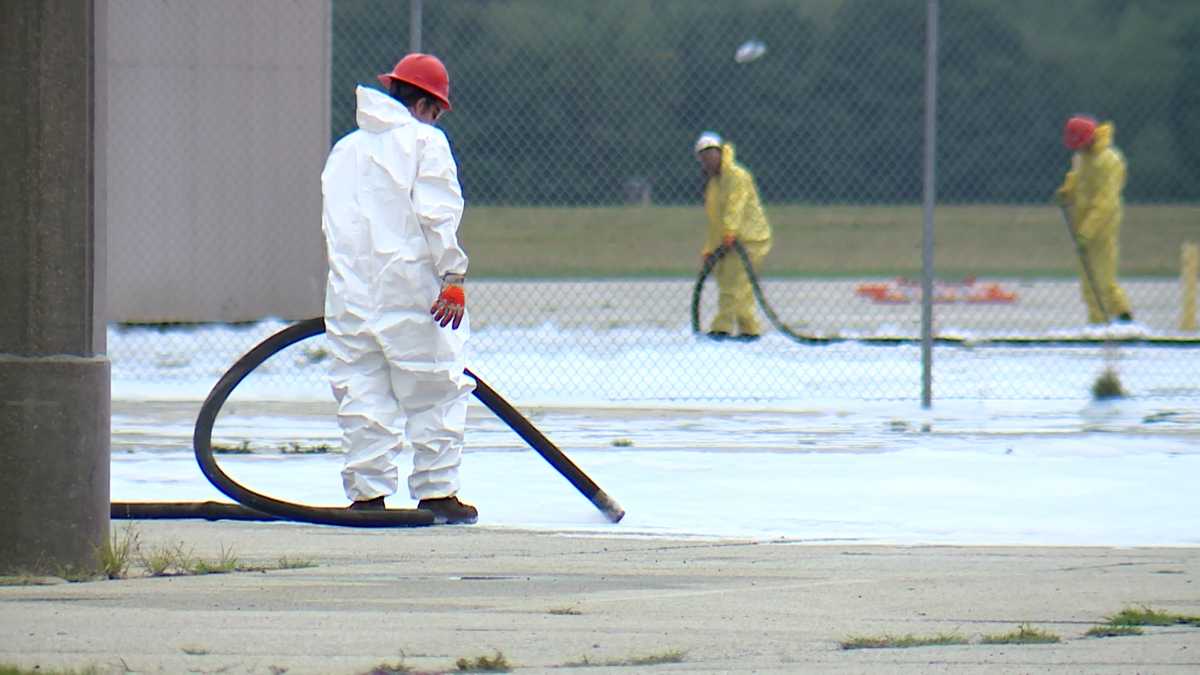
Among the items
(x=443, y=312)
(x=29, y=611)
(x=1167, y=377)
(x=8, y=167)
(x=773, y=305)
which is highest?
(x=8, y=167)

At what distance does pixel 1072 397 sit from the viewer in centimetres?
1211

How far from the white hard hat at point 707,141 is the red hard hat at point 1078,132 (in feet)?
8.23

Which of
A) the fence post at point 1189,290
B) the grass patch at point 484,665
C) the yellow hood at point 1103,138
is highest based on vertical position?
the yellow hood at point 1103,138

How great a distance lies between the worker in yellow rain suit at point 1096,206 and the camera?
573 inches

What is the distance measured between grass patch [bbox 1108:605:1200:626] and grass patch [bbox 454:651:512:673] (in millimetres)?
1772

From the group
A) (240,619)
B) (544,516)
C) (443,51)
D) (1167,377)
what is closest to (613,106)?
(443,51)

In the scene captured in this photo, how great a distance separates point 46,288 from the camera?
19.2 feet

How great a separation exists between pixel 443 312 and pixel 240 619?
6.55 feet

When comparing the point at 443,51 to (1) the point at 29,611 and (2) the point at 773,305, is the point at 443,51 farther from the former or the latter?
(2) the point at 773,305

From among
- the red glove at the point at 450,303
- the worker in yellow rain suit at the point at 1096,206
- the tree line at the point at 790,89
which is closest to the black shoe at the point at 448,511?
the red glove at the point at 450,303

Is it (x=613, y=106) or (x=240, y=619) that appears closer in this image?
(x=240, y=619)

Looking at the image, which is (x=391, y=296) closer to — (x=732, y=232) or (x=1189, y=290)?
(x=732, y=232)

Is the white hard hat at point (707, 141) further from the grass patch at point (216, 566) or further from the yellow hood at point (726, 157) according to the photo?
the grass patch at point (216, 566)

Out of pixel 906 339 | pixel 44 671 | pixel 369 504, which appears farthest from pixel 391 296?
pixel 906 339
